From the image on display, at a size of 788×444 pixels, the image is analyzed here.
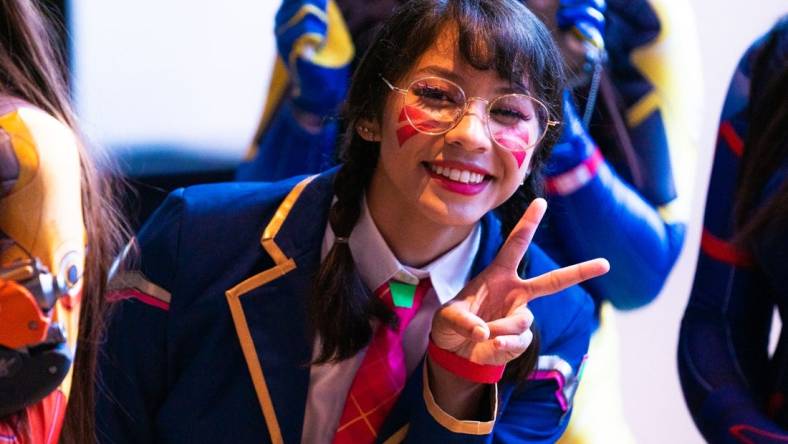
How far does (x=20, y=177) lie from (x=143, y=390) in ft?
1.27

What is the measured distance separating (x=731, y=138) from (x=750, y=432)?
0.43 m

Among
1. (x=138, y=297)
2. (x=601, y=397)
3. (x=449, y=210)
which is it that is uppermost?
(x=449, y=210)

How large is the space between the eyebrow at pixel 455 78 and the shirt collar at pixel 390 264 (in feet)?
0.68

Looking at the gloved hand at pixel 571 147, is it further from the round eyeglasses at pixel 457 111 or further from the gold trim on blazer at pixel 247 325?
the gold trim on blazer at pixel 247 325

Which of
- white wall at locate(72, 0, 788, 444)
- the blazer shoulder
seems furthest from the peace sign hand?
white wall at locate(72, 0, 788, 444)

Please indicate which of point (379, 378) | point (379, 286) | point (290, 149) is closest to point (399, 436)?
point (379, 378)

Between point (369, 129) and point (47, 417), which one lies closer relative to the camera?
point (47, 417)

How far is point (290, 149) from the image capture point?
1.68 meters

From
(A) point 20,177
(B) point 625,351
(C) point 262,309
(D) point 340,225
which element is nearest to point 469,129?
(D) point 340,225

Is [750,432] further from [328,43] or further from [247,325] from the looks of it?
[328,43]

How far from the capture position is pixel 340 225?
3.98ft

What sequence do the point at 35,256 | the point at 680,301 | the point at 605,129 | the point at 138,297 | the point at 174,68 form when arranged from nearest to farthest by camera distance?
the point at 35,256
the point at 138,297
the point at 605,129
the point at 680,301
the point at 174,68

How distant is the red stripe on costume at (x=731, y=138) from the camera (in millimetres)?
1545

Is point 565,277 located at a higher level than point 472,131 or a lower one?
lower
